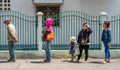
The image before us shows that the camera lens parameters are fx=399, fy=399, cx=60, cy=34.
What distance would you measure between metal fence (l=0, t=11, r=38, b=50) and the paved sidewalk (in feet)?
4.03

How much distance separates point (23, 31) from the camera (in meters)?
17.2

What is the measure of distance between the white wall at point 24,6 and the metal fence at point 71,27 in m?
3.17

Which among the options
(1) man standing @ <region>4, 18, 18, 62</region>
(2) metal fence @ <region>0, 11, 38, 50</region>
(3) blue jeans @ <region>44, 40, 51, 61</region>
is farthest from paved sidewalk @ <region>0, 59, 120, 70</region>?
(2) metal fence @ <region>0, 11, 38, 50</region>

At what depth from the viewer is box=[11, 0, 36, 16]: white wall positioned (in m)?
20.2

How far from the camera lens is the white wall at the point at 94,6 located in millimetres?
20484

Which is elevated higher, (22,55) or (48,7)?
(48,7)

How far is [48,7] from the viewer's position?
66.8 ft

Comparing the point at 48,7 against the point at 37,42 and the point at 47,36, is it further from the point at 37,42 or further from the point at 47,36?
the point at 47,36

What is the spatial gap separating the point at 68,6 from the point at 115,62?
560 cm

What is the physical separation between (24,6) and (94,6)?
359 centimetres

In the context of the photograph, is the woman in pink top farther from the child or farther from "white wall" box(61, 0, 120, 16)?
"white wall" box(61, 0, 120, 16)

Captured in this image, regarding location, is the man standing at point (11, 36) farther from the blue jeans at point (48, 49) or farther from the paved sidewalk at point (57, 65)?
the blue jeans at point (48, 49)

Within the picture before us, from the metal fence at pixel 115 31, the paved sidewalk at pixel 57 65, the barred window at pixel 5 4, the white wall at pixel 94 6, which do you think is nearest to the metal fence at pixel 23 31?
the paved sidewalk at pixel 57 65

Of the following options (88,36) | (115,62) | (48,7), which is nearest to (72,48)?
(88,36)
